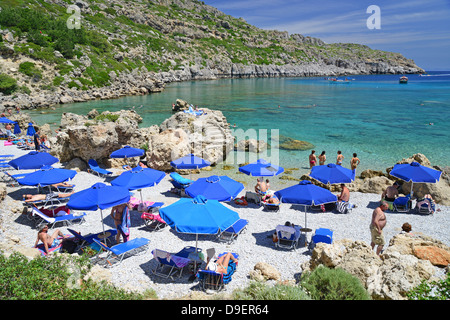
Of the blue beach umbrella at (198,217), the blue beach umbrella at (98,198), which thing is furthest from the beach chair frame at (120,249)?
the blue beach umbrella at (198,217)

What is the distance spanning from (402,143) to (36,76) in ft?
187

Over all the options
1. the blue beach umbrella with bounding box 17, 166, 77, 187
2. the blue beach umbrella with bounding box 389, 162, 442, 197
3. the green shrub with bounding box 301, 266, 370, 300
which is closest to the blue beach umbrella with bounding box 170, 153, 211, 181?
the blue beach umbrella with bounding box 17, 166, 77, 187

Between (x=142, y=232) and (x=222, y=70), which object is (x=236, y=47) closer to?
(x=222, y=70)

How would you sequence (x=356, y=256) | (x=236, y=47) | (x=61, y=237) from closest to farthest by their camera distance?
(x=356, y=256) → (x=61, y=237) → (x=236, y=47)

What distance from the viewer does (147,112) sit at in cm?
4425

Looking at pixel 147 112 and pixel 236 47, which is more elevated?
pixel 236 47

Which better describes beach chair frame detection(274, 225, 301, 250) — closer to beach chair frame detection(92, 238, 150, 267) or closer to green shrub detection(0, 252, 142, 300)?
beach chair frame detection(92, 238, 150, 267)

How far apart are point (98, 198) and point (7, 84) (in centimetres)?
4770

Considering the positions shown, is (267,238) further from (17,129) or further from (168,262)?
(17,129)

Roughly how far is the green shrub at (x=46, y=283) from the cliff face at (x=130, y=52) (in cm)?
4312

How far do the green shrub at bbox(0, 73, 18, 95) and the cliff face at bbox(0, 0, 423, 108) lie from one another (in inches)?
5.0

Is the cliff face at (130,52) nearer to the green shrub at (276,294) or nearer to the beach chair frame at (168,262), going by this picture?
the beach chair frame at (168,262)
